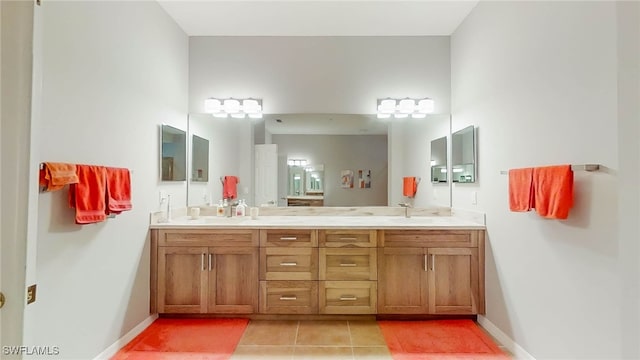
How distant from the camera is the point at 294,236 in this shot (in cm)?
263

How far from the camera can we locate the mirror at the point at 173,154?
2748 millimetres

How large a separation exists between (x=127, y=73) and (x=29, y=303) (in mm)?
1895

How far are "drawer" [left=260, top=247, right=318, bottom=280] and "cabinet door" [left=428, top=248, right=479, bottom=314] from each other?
101 centimetres

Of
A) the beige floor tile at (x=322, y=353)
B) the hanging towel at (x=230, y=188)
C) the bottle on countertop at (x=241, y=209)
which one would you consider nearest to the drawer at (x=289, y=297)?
the beige floor tile at (x=322, y=353)

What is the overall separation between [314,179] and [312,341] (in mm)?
1575

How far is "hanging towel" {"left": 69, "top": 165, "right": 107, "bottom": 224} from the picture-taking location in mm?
1741

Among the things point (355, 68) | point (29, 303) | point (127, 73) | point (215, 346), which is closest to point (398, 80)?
point (355, 68)

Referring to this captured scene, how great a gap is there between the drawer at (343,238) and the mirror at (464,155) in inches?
43.1

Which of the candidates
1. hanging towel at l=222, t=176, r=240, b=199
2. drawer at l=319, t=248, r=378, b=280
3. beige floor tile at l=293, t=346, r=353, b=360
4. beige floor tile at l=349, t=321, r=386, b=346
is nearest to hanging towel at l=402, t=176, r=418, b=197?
drawer at l=319, t=248, r=378, b=280

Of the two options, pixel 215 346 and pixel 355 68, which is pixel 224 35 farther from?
pixel 215 346

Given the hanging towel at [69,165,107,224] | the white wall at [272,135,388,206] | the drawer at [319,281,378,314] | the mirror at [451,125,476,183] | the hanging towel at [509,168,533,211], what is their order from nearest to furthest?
the hanging towel at [69,165,107,224]
the hanging towel at [509,168,533,211]
the drawer at [319,281,378,314]
the mirror at [451,125,476,183]
the white wall at [272,135,388,206]

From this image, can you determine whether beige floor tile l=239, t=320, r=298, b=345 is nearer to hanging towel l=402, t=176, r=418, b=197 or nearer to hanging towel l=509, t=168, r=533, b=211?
hanging towel l=402, t=176, r=418, b=197

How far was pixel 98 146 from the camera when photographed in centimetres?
198

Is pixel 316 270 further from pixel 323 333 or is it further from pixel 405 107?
pixel 405 107
